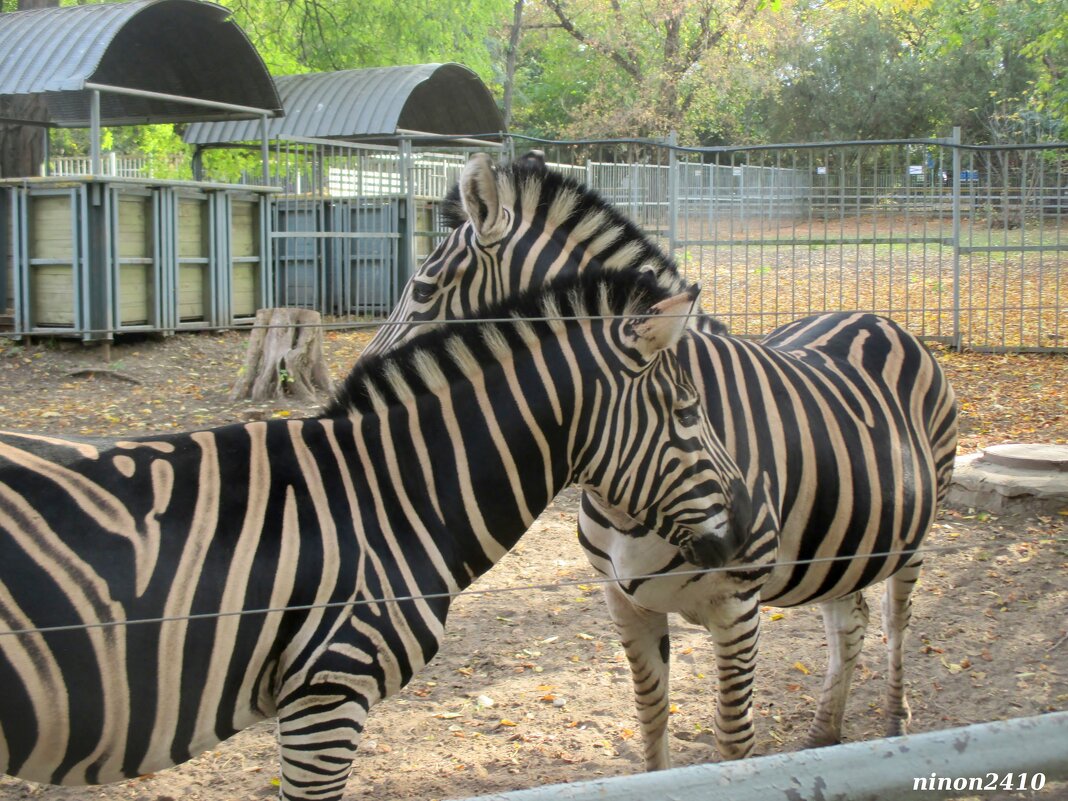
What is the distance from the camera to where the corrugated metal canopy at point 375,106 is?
1541 cm

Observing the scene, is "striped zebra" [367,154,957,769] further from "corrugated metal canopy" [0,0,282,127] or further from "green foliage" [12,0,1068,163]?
"green foliage" [12,0,1068,163]

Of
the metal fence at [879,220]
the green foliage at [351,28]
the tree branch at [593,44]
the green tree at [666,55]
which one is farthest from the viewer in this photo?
the tree branch at [593,44]

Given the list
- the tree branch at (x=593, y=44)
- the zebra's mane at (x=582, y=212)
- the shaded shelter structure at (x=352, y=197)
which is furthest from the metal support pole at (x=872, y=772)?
the tree branch at (x=593, y=44)

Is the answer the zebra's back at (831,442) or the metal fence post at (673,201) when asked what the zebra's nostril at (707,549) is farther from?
the metal fence post at (673,201)

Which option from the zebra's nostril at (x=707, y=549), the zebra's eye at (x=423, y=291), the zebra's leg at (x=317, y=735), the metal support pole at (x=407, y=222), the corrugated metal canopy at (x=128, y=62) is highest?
the corrugated metal canopy at (x=128, y=62)

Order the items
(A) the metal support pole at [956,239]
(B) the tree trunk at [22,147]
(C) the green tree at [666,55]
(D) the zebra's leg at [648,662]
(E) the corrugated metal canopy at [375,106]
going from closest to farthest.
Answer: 1. (D) the zebra's leg at [648,662]
2. (A) the metal support pole at [956,239]
3. (B) the tree trunk at [22,147]
4. (E) the corrugated metal canopy at [375,106]
5. (C) the green tree at [666,55]

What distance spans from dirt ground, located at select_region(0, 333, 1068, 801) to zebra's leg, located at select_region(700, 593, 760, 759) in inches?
22.1

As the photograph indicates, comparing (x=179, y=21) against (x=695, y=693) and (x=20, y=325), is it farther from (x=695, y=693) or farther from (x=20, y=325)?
(x=695, y=693)

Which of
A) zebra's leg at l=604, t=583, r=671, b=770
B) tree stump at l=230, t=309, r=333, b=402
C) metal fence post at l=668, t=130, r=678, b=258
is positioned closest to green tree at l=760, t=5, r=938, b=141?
metal fence post at l=668, t=130, r=678, b=258

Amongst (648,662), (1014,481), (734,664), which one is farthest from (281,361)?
(734,664)

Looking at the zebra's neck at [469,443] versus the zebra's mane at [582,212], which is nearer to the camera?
the zebra's neck at [469,443]

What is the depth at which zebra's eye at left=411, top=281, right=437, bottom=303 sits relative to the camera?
4.28 meters

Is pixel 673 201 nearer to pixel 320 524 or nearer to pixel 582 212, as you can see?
pixel 582 212

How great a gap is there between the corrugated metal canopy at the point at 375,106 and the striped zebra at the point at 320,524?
12972 millimetres
